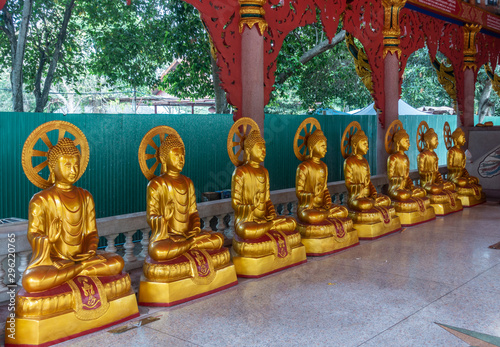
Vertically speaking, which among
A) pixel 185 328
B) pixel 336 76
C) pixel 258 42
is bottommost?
pixel 185 328

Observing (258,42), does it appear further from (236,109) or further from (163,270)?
(163,270)

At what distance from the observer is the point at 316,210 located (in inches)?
189

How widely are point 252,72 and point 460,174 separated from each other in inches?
180

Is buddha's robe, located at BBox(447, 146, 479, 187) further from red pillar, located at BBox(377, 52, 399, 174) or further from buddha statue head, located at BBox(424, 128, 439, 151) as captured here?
red pillar, located at BBox(377, 52, 399, 174)

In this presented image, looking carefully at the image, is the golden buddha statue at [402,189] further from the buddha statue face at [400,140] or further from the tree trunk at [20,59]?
the tree trunk at [20,59]

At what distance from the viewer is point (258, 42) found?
4.79 metres

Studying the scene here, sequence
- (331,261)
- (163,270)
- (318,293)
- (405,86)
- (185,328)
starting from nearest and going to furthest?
(185,328) → (163,270) → (318,293) → (331,261) → (405,86)

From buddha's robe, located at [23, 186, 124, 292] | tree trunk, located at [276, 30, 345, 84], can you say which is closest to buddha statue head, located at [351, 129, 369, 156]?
tree trunk, located at [276, 30, 345, 84]

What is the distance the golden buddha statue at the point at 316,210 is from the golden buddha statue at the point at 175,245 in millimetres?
1175

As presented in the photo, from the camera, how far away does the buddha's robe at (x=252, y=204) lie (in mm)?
4112

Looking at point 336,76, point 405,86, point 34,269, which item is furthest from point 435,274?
point 405,86

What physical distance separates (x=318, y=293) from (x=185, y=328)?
109cm

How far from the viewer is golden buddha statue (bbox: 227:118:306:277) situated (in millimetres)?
4061

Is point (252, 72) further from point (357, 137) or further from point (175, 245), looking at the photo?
point (175, 245)
